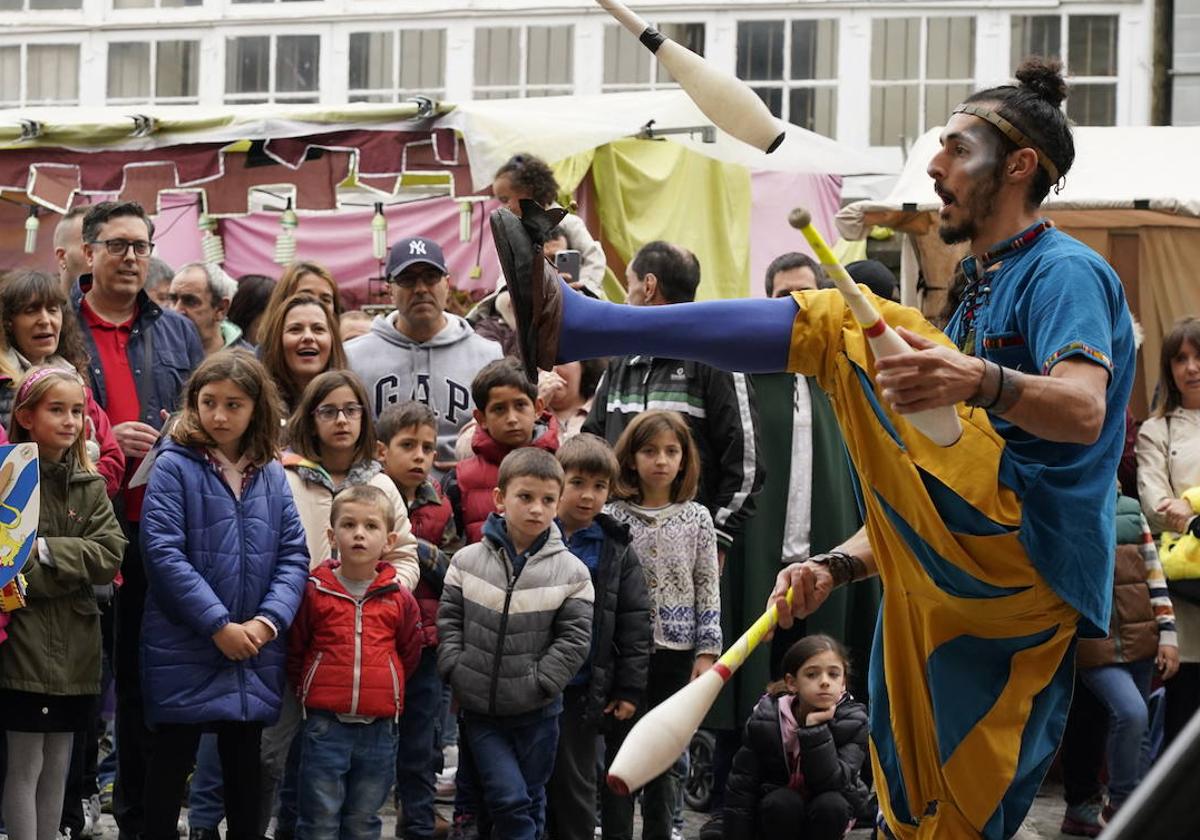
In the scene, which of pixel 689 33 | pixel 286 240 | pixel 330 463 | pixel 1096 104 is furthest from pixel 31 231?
pixel 1096 104

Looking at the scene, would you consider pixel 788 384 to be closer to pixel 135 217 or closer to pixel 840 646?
pixel 840 646

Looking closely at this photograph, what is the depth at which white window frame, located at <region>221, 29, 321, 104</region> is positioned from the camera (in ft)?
61.7

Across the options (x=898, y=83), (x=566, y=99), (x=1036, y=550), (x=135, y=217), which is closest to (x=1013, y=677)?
(x=1036, y=550)

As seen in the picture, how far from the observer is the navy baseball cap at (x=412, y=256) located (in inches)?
278

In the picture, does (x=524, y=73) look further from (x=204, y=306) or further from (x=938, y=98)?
(x=204, y=306)

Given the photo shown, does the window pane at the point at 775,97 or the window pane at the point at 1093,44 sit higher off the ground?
the window pane at the point at 1093,44

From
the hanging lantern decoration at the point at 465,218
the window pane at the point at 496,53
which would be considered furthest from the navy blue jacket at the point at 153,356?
the window pane at the point at 496,53

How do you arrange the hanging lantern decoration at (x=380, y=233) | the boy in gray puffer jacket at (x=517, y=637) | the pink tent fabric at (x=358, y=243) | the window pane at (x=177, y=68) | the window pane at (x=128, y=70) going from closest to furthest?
the boy in gray puffer jacket at (x=517, y=637), the pink tent fabric at (x=358, y=243), the hanging lantern decoration at (x=380, y=233), the window pane at (x=177, y=68), the window pane at (x=128, y=70)

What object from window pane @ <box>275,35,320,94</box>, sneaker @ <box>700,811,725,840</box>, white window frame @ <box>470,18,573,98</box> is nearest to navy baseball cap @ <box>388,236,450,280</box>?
sneaker @ <box>700,811,725,840</box>

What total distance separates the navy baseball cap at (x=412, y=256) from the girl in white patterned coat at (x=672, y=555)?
107cm

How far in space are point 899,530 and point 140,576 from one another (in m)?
3.05

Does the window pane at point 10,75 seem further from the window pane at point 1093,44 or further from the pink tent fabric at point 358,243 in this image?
the window pane at point 1093,44

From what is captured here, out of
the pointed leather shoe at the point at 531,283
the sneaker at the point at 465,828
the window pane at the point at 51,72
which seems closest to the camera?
the pointed leather shoe at the point at 531,283

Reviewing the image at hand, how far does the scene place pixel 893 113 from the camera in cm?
1767
